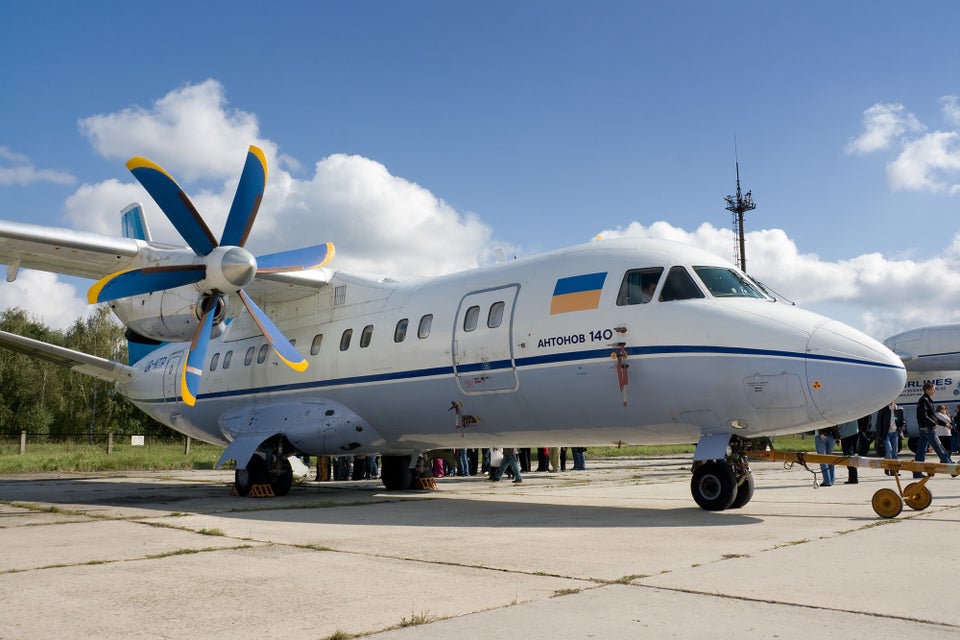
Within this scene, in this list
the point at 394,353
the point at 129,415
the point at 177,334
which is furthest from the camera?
the point at 129,415

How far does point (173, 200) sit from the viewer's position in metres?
13.0

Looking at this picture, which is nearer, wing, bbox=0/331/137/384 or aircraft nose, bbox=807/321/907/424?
aircraft nose, bbox=807/321/907/424

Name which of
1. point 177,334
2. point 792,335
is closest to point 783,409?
point 792,335

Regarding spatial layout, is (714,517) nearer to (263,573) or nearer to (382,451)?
(263,573)

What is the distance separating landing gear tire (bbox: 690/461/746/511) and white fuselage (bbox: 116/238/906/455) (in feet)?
1.52

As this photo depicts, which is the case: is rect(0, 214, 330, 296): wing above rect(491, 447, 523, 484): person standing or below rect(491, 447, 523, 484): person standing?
above

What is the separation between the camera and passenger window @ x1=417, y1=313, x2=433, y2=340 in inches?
488

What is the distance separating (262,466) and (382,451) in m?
2.12

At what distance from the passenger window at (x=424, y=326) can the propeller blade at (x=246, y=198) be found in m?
3.51

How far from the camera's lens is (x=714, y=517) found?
9172mm

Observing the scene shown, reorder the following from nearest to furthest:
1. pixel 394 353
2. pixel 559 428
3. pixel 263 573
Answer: pixel 263 573
pixel 559 428
pixel 394 353

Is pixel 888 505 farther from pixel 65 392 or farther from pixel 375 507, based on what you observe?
pixel 65 392

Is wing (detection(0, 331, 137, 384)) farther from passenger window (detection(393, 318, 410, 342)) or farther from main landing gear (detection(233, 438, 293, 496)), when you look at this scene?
passenger window (detection(393, 318, 410, 342))

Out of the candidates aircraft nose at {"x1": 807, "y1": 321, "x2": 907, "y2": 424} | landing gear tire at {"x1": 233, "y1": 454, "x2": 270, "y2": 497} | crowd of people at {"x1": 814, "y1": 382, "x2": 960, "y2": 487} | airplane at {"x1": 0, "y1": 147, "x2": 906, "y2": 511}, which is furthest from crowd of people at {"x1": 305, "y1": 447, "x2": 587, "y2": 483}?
aircraft nose at {"x1": 807, "y1": 321, "x2": 907, "y2": 424}
